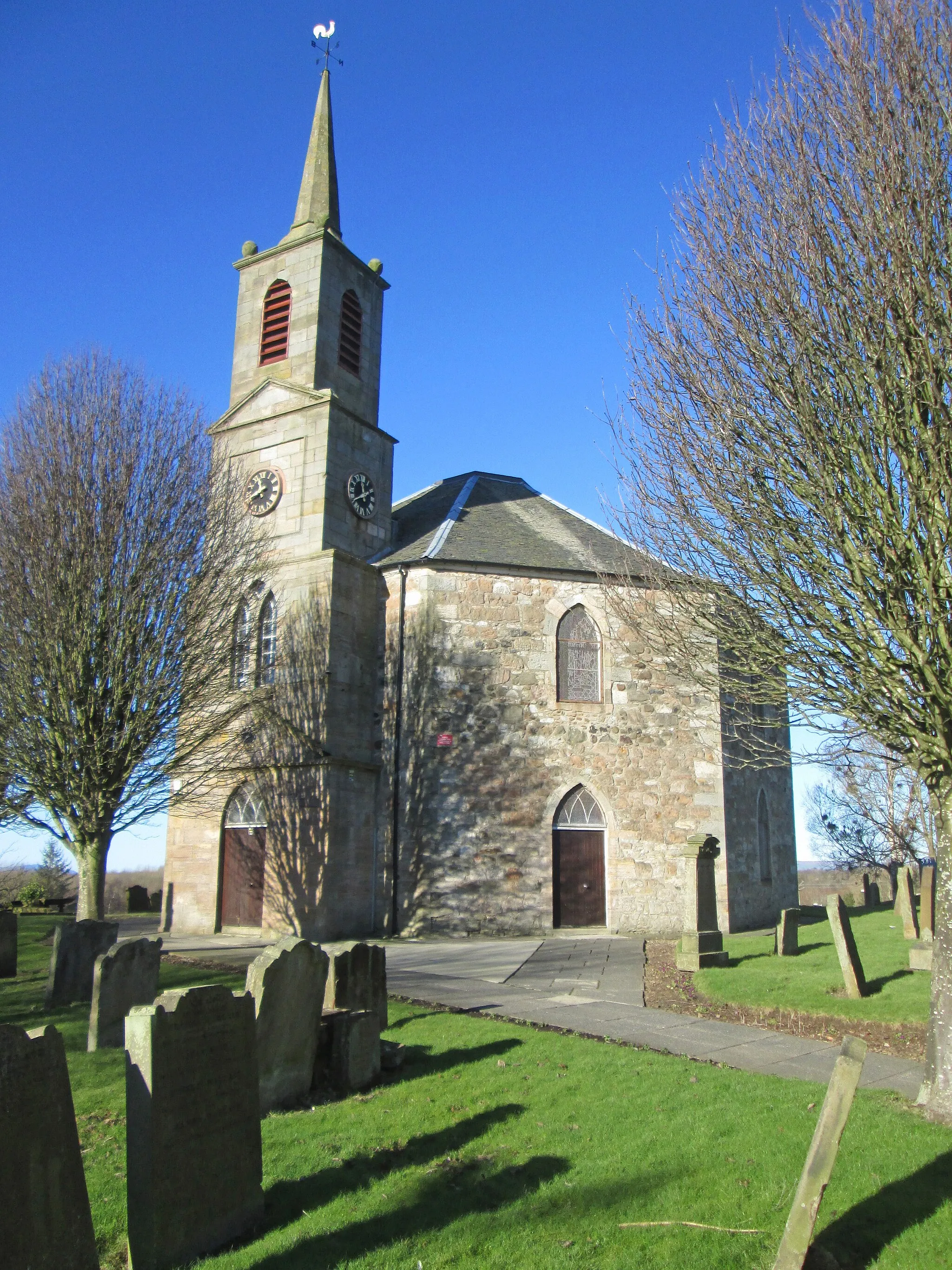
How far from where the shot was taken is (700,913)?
13898mm

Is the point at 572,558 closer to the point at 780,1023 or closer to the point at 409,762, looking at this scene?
the point at 409,762

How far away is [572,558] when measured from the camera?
20.5 m

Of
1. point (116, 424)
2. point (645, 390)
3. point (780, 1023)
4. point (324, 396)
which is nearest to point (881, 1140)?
point (780, 1023)

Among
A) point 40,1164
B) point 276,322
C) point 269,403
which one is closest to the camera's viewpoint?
point 40,1164

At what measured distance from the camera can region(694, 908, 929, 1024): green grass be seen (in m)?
10.1

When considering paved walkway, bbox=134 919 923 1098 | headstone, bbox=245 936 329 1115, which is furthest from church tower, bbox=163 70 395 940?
headstone, bbox=245 936 329 1115

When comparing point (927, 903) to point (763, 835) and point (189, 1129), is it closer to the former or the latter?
point (763, 835)

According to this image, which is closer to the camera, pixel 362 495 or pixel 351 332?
pixel 362 495

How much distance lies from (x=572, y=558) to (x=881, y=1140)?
15563 mm

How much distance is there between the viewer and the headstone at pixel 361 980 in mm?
7781

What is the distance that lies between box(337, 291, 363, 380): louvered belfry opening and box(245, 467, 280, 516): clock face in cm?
356

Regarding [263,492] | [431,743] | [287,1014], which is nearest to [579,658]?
[431,743]

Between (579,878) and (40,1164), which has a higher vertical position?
(579,878)

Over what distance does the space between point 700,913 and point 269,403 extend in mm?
15000
